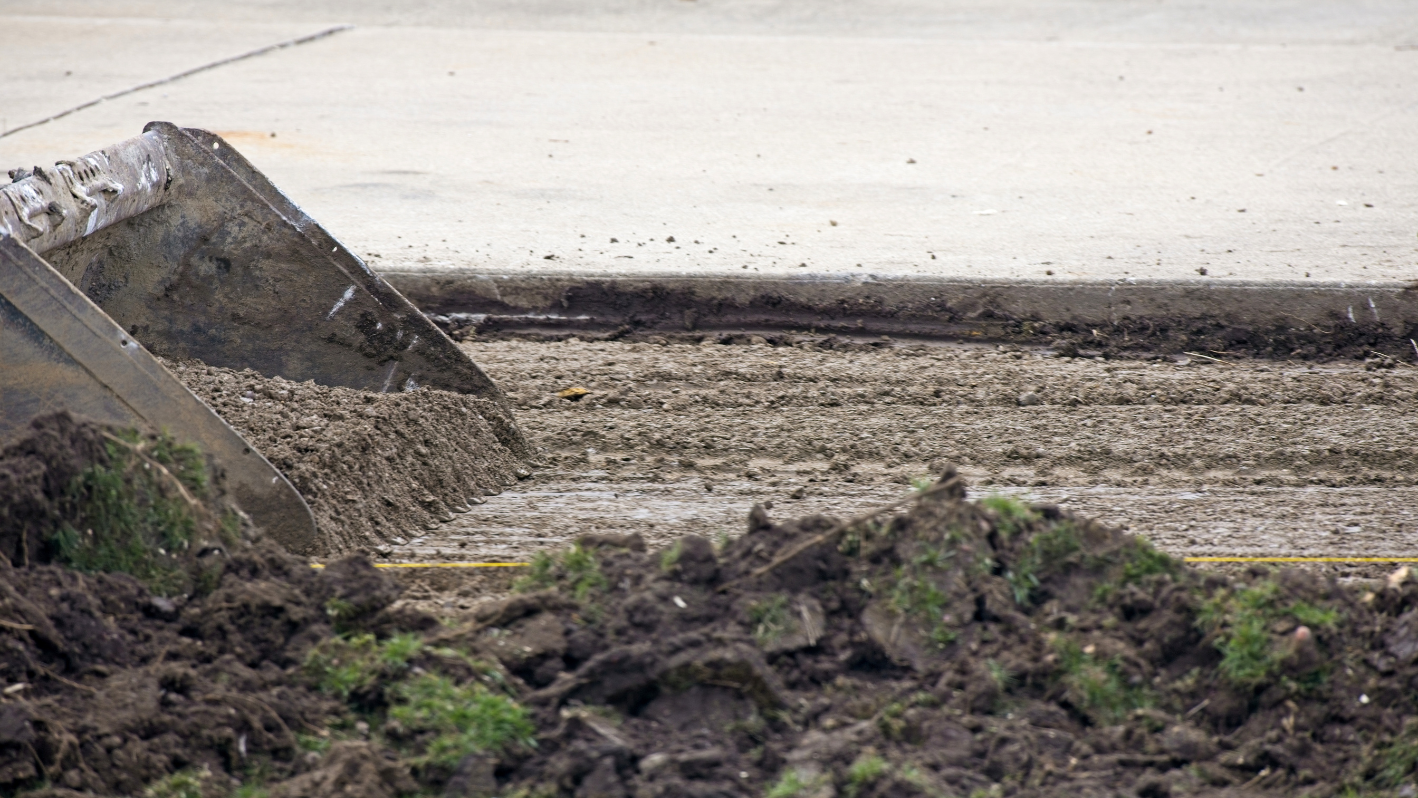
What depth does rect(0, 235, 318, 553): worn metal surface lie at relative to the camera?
338cm

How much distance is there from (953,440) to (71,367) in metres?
2.95

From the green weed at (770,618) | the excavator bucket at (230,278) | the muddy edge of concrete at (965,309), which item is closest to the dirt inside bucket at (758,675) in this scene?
the green weed at (770,618)

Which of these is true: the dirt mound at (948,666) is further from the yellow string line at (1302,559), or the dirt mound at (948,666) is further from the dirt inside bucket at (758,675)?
the yellow string line at (1302,559)

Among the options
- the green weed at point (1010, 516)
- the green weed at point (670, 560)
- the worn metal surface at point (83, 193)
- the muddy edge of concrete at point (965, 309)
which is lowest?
the green weed at point (670, 560)

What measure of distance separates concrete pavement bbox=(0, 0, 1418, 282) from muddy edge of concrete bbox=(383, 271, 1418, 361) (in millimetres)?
124

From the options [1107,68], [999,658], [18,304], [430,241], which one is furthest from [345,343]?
[1107,68]

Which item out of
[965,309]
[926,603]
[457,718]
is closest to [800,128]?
[965,309]

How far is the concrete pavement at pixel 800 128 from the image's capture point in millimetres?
6562

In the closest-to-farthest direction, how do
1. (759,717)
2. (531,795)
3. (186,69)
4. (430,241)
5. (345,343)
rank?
(531,795)
(759,717)
(345,343)
(430,241)
(186,69)

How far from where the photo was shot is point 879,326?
5914 mm

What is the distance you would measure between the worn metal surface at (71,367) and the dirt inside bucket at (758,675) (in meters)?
0.61

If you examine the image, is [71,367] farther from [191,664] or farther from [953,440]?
[953,440]

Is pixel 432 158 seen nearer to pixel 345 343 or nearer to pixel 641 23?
pixel 345 343

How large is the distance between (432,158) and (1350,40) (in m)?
9.91
